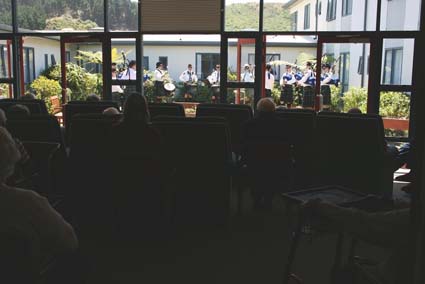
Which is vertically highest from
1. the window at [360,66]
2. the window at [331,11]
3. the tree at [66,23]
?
the window at [331,11]

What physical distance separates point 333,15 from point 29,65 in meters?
5.87

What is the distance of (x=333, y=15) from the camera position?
29.8 feet

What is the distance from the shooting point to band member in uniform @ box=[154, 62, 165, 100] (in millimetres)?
10773

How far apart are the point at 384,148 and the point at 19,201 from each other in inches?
155

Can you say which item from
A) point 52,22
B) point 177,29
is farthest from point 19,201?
point 52,22

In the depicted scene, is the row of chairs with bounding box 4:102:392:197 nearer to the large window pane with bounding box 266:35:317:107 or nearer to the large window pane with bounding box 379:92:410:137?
the large window pane with bounding box 379:92:410:137

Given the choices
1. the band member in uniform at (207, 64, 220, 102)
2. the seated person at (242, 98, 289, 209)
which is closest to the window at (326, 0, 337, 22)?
the band member in uniform at (207, 64, 220, 102)

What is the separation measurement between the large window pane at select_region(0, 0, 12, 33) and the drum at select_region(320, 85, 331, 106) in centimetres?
586

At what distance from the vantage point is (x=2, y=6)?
10.0m

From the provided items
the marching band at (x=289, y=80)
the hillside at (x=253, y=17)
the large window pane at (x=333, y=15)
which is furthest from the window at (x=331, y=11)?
the marching band at (x=289, y=80)

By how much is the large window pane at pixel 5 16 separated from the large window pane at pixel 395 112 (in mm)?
6817

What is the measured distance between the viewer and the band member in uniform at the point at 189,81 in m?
11.3

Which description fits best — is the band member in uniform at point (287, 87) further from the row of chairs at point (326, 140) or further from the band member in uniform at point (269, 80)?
the row of chairs at point (326, 140)

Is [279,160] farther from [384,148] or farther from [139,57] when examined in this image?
[139,57]
